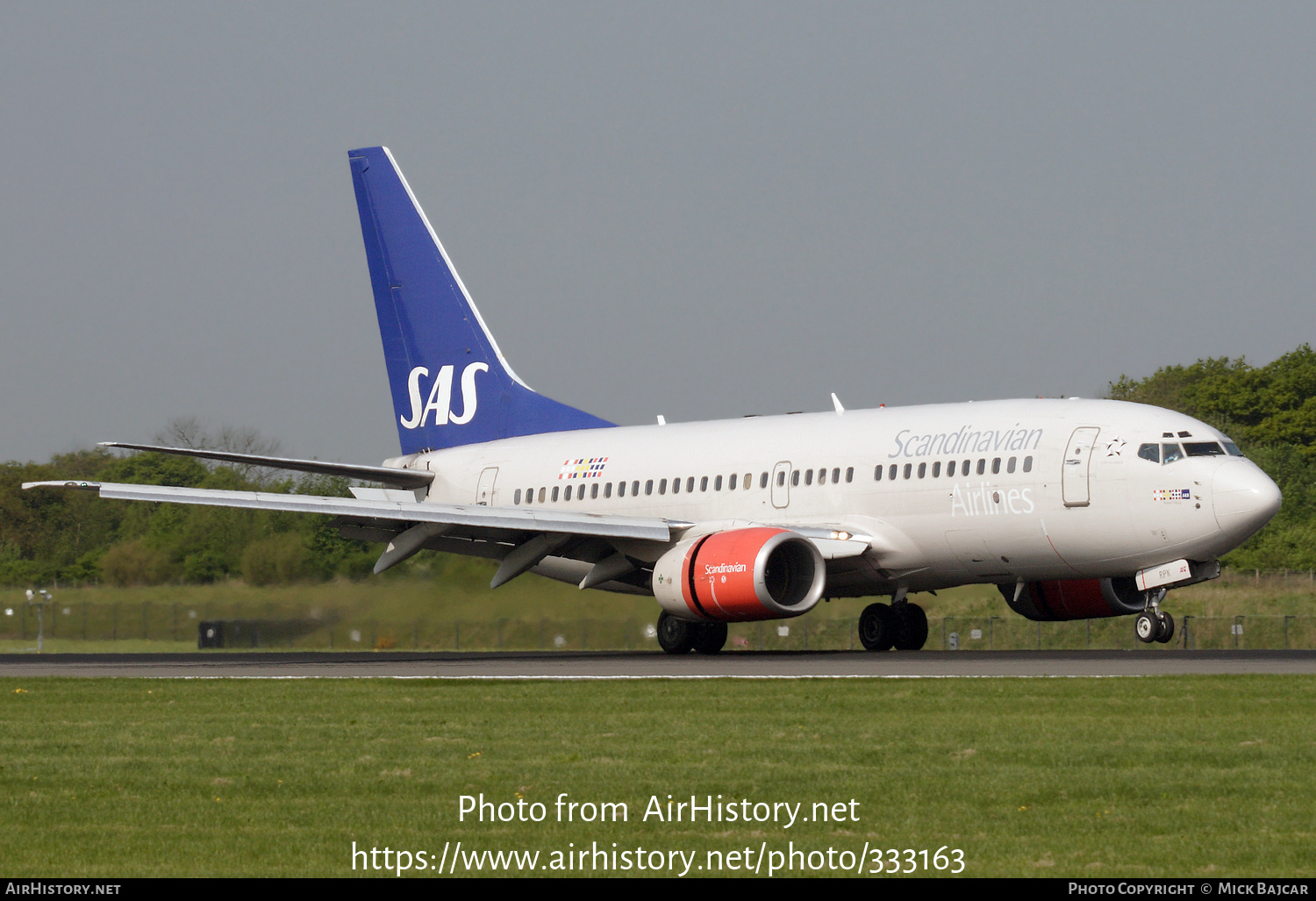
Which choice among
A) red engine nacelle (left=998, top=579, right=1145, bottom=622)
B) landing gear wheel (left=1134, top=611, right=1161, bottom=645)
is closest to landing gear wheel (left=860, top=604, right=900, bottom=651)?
red engine nacelle (left=998, top=579, right=1145, bottom=622)

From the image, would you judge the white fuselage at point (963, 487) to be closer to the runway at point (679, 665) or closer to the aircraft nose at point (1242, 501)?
the aircraft nose at point (1242, 501)

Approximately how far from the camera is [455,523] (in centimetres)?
2789

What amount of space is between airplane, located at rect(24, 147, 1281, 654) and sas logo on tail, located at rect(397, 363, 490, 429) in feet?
5.66

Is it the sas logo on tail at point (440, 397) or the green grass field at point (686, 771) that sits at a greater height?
the sas logo on tail at point (440, 397)

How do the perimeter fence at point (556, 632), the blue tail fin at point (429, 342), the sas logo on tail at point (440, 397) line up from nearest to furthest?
the perimeter fence at point (556, 632)
the blue tail fin at point (429, 342)
the sas logo on tail at point (440, 397)

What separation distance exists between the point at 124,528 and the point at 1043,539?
2231 centimetres

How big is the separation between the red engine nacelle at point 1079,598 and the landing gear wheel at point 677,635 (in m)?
5.21

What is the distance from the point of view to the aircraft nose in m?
24.3

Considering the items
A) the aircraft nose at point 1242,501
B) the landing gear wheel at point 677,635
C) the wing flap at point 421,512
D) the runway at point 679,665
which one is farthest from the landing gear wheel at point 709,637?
the aircraft nose at point 1242,501

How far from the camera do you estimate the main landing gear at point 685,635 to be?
29391 millimetres

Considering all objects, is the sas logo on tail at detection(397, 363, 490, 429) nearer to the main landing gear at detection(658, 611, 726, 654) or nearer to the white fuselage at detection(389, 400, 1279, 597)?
the white fuselage at detection(389, 400, 1279, 597)

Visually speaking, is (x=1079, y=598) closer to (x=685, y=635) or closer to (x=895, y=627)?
(x=895, y=627)
